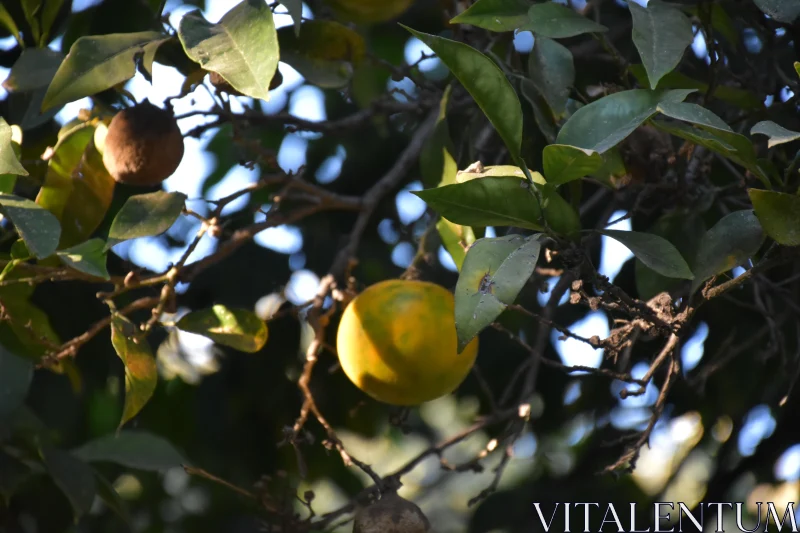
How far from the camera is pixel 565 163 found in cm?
67

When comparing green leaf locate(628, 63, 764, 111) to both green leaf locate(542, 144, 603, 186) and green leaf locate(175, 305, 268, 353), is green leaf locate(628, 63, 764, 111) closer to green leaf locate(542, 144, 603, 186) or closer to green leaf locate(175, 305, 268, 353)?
green leaf locate(542, 144, 603, 186)

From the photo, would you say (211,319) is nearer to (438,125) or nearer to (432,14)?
(438,125)

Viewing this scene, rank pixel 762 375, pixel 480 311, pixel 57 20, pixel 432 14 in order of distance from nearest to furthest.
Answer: pixel 480 311
pixel 57 20
pixel 762 375
pixel 432 14

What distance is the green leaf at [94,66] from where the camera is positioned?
0.84 metres

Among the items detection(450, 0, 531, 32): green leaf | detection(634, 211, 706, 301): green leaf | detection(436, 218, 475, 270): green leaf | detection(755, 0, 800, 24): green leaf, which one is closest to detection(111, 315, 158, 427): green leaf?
detection(436, 218, 475, 270): green leaf

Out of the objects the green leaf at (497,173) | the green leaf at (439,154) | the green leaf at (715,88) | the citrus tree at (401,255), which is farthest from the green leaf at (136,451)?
the green leaf at (715,88)

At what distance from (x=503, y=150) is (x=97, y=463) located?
39.8 inches

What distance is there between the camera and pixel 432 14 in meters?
1.67

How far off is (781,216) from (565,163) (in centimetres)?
18

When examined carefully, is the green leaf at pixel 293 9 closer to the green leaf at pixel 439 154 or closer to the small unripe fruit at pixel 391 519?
the green leaf at pixel 439 154

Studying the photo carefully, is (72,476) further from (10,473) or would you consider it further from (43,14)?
(43,14)

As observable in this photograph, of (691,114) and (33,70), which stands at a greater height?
(691,114)

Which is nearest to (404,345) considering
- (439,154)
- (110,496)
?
(439,154)

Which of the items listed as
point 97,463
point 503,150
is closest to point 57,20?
point 503,150
